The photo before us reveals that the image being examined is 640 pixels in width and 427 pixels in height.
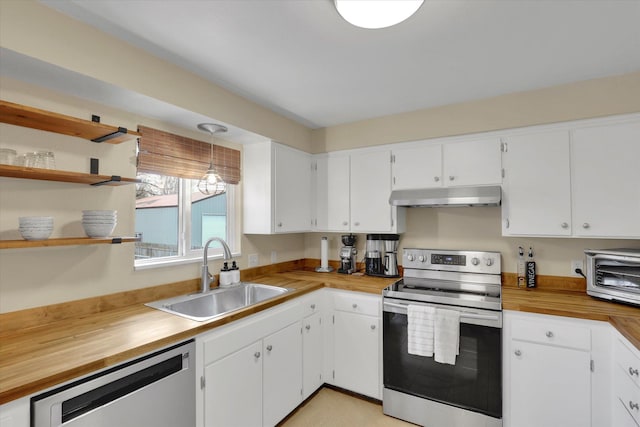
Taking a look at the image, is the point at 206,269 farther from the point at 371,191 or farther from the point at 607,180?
the point at 607,180

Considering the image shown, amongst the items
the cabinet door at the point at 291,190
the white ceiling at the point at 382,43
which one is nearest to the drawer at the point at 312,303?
the cabinet door at the point at 291,190

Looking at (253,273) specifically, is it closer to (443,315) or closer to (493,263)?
(443,315)

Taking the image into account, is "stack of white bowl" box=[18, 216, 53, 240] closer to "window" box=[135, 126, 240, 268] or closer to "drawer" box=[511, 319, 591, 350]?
"window" box=[135, 126, 240, 268]

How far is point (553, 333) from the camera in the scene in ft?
6.32

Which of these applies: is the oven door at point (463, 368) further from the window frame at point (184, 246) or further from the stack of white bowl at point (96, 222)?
the stack of white bowl at point (96, 222)

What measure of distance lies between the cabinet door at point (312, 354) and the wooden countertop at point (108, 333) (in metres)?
0.32

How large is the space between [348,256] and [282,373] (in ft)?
4.06

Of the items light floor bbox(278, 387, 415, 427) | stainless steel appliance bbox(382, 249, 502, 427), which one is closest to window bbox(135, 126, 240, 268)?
light floor bbox(278, 387, 415, 427)

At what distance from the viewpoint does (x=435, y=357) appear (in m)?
2.15

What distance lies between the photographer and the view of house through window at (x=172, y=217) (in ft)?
7.04

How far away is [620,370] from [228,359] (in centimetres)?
→ 214

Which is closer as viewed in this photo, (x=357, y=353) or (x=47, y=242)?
(x=47, y=242)

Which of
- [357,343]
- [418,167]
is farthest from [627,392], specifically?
[418,167]

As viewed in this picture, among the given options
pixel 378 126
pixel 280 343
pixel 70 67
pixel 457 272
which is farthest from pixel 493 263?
pixel 70 67
